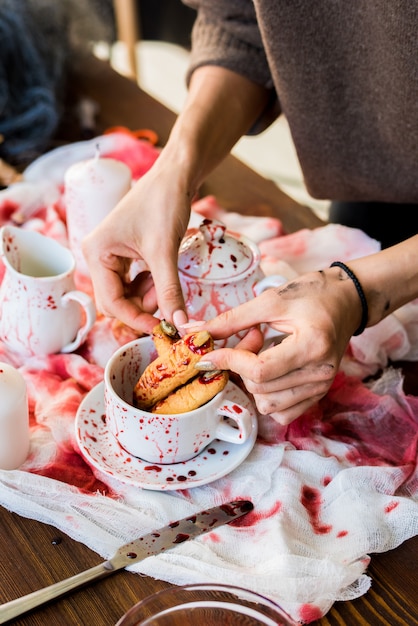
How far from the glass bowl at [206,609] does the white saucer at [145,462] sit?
183 millimetres

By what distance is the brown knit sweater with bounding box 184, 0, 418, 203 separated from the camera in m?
1.00

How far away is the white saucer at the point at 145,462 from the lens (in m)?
0.78

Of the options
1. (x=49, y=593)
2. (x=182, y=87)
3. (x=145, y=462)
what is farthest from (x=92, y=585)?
(x=182, y=87)

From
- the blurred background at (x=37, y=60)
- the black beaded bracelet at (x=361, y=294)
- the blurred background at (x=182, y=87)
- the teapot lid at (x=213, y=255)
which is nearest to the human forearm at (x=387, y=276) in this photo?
the black beaded bracelet at (x=361, y=294)

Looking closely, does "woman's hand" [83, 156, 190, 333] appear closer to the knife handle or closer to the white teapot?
the white teapot

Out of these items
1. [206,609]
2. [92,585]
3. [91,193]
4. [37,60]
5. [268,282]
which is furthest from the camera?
[37,60]

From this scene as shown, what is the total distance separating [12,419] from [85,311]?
24cm

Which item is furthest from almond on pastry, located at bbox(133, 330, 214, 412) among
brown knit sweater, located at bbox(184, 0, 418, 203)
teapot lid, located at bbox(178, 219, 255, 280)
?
brown knit sweater, located at bbox(184, 0, 418, 203)

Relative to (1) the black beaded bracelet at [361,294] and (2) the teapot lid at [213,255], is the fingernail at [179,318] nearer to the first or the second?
(2) the teapot lid at [213,255]

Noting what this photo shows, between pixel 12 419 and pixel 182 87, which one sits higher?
pixel 12 419

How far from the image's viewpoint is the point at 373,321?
866mm

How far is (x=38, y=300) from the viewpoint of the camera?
923 mm

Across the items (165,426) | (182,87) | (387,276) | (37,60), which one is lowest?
(182,87)

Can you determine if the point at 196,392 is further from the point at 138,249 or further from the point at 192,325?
the point at 138,249
